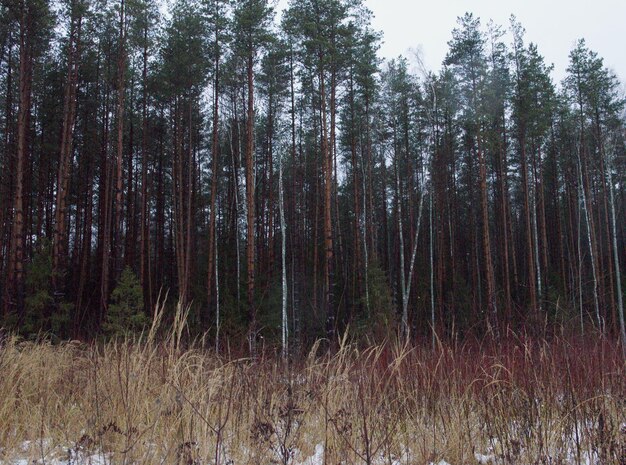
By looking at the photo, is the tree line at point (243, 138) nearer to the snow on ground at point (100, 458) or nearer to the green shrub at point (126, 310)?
the green shrub at point (126, 310)

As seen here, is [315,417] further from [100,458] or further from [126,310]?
[126,310]

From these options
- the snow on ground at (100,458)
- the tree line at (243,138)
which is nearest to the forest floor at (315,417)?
the snow on ground at (100,458)

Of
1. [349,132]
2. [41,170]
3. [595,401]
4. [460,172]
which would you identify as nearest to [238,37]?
[349,132]

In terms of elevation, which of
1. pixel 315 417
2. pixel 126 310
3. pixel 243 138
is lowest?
pixel 315 417

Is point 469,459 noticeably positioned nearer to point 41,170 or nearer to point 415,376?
point 415,376

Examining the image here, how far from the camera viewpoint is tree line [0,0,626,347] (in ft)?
44.0

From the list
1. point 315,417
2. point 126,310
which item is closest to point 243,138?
point 126,310

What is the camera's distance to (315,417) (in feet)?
11.7

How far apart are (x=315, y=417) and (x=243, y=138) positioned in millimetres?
20502

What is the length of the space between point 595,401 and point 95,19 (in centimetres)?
1619

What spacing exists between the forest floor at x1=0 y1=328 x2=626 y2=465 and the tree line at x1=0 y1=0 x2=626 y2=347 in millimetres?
7476

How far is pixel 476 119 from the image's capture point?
17.1 m

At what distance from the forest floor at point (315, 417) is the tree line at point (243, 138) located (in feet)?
24.5

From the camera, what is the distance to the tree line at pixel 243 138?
1340cm
